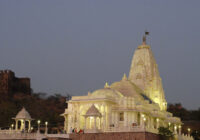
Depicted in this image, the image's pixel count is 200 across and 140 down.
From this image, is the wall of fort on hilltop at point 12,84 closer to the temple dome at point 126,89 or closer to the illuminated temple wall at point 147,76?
the illuminated temple wall at point 147,76

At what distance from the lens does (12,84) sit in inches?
3767

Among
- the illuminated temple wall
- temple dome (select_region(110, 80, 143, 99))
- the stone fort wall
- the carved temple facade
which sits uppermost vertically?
the illuminated temple wall

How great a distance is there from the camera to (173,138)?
39125 millimetres

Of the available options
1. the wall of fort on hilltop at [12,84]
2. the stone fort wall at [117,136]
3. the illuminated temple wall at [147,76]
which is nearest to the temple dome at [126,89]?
the illuminated temple wall at [147,76]

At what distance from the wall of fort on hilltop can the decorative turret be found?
44.6m

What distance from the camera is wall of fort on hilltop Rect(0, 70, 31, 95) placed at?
305 ft

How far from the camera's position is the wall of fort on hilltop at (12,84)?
92.8 m

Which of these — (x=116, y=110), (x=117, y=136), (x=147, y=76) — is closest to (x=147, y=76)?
(x=147, y=76)

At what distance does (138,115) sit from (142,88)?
1093 centimetres

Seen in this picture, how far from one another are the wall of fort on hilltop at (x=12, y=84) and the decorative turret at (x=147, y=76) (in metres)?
44.6

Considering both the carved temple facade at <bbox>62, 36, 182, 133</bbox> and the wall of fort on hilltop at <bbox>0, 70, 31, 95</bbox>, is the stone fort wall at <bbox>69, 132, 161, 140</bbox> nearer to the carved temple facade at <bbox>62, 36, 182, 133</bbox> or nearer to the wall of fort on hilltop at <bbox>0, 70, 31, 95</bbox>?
the carved temple facade at <bbox>62, 36, 182, 133</bbox>

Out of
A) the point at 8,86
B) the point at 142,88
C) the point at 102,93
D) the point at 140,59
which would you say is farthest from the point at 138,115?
Answer: the point at 8,86

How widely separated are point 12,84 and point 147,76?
161ft

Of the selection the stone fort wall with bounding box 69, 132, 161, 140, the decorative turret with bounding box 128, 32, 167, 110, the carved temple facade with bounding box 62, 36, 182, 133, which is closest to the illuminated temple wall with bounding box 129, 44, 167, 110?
the decorative turret with bounding box 128, 32, 167, 110
